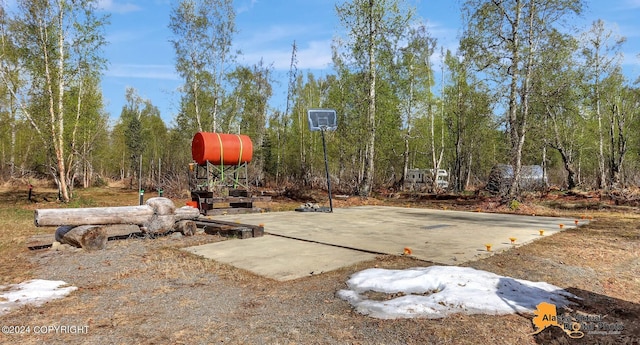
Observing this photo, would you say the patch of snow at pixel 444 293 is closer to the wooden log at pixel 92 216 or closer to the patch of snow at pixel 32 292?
the patch of snow at pixel 32 292

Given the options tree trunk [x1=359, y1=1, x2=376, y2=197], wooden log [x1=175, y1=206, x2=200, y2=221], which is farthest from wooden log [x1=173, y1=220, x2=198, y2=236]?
tree trunk [x1=359, y1=1, x2=376, y2=197]

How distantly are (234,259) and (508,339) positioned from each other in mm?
4186

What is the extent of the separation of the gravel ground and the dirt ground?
0.5 inches

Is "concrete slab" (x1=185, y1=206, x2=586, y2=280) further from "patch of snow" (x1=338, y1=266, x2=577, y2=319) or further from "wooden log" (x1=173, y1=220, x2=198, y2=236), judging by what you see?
"wooden log" (x1=173, y1=220, x2=198, y2=236)

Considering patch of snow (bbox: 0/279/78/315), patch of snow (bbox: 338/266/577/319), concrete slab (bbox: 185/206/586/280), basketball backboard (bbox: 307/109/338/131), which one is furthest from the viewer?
basketball backboard (bbox: 307/109/338/131)

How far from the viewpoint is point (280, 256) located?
6.10 meters

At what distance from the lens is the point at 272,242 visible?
24.1ft

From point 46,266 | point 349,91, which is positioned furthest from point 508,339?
point 349,91

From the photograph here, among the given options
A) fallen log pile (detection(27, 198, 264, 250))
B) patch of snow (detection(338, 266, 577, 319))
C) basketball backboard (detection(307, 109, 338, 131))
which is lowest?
patch of snow (detection(338, 266, 577, 319))

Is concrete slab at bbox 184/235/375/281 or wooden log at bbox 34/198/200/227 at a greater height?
wooden log at bbox 34/198/200/227

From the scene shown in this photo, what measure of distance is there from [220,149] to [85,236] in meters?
7.28

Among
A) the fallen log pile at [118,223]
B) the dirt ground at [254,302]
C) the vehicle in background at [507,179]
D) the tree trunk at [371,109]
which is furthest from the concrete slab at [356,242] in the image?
the tree trunk at [371,109]

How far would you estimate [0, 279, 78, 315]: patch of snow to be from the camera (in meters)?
3.81

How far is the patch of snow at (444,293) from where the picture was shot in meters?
3.46
